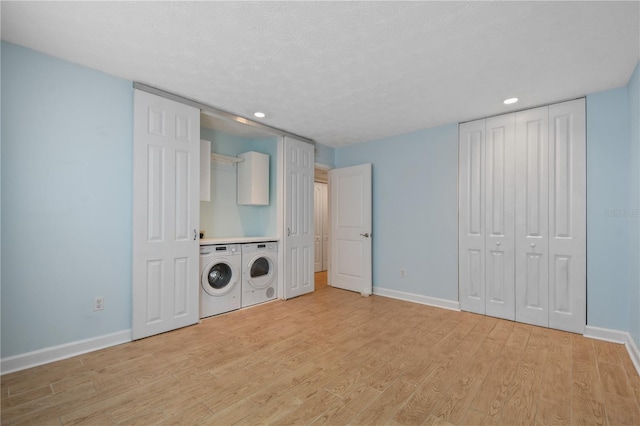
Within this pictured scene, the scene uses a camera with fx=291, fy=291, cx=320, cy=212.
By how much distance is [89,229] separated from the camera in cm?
257

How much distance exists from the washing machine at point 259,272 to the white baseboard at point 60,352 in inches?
56.8

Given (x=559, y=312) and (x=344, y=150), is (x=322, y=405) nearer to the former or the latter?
(x=559, y=312)

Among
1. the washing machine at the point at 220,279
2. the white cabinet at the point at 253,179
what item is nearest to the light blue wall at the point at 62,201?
the washing machine at the point at 220,279

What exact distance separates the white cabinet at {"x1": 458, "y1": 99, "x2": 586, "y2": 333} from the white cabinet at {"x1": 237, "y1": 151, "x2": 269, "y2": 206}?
2.77m

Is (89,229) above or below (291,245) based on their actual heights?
above

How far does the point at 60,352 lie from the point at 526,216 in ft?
15.7

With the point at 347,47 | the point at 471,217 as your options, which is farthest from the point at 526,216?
the point at 347,47

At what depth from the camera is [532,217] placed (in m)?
3.34

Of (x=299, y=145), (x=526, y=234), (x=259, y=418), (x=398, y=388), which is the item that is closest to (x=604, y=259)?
(x=526, y=234)

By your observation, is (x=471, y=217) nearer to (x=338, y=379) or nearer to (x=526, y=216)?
(x=526, y=216)

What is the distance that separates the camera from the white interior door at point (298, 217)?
14.3ft

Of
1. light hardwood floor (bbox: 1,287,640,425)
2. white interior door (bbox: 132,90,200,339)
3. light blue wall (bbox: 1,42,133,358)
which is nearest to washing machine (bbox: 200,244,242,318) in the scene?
white interior door (bbox: 132,90,200,339)

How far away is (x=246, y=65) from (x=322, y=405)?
8.70 ft

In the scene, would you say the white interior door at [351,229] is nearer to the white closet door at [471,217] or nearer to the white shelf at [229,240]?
the white shelf at [229,240]
